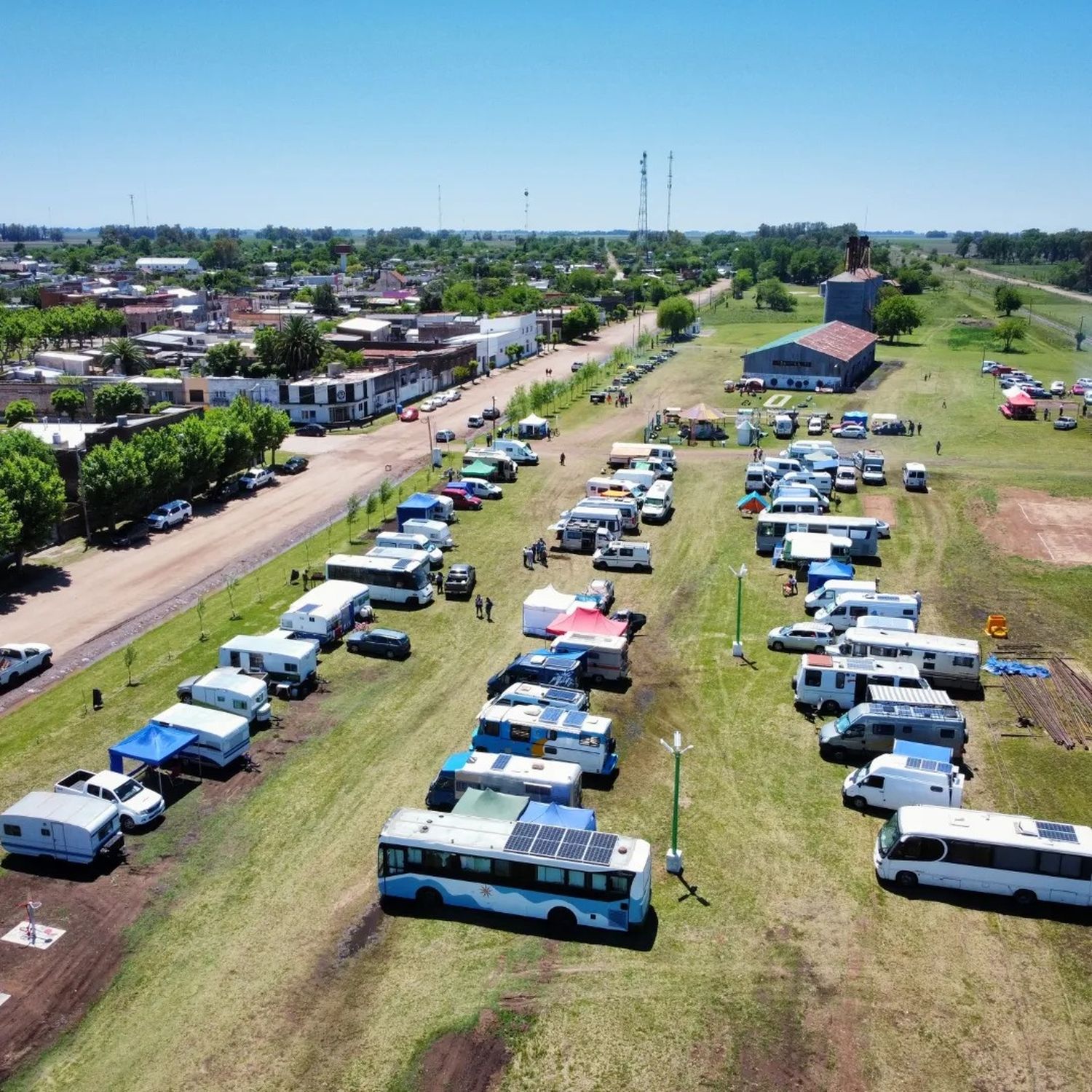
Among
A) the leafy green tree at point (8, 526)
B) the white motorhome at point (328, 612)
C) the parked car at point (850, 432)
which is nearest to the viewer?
the white motorhome at point (328, 612)

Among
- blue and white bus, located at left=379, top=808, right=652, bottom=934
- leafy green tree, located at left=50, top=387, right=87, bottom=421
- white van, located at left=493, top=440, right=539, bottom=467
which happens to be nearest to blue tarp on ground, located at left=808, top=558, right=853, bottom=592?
blue and white bus, located at left=379, top=808, right=652, bottom=934

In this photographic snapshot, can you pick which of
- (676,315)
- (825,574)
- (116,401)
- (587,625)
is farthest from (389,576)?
(676,315)

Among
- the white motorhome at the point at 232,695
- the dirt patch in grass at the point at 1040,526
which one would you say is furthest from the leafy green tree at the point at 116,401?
the dirt patch in grass at the point at 1040,526

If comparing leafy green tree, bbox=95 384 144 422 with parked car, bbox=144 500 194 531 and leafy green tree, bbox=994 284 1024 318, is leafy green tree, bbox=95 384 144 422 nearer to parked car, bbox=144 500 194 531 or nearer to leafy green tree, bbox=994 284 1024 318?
parked car, bbox=144 500 194 531

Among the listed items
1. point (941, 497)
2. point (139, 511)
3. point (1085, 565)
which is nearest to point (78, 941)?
point (139, 511)

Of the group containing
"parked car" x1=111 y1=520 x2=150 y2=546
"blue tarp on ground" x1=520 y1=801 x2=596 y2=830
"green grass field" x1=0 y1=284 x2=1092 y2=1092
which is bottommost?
"green grass field" x1=0 y1=284 x2=1092 y2=1092

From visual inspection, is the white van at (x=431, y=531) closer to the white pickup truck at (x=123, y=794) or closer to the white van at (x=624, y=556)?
the white van at (x=624, y=556)

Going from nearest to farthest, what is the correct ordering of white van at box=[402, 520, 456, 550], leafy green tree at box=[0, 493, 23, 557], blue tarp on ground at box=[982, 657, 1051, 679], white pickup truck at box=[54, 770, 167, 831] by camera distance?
white pickup truck at box=[54, 770, 167, 831] < blue tarp on ground at box=[982, 657, 1051, 679] < leafy green tree at box=[0, 493, 23, 557] < white van at box=[402, 520, 456, 550]

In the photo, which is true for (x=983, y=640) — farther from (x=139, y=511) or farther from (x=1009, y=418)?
(x=1009, y=418)
